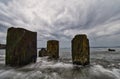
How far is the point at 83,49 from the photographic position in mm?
7199

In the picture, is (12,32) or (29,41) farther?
(29,41)

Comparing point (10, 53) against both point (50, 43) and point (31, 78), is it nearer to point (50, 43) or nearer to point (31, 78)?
point (31, 78)

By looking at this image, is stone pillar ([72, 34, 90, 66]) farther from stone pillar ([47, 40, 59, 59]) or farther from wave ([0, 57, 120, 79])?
stone pillar ([47, 40, 59, 59])

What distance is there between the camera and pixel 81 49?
284 inches

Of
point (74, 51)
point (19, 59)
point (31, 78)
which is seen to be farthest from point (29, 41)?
point (31, 78)

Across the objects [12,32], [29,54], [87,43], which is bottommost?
[29,54]

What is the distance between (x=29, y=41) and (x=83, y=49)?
3.37 meters

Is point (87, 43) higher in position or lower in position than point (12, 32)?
lower

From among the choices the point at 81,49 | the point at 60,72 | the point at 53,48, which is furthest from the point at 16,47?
the point at 53,48

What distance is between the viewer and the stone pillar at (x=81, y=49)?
7168mm

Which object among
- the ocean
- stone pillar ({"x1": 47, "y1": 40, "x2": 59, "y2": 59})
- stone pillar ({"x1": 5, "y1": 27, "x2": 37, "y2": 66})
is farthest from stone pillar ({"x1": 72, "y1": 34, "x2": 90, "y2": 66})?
stone pillar ({"x1": 47, "y1": 40, "x2": 59, "y2": 59})

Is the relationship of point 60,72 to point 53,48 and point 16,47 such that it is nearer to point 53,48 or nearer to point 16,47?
point 16,47

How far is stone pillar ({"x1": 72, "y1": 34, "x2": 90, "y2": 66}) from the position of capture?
23.5 ft

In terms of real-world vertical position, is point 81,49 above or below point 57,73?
above
